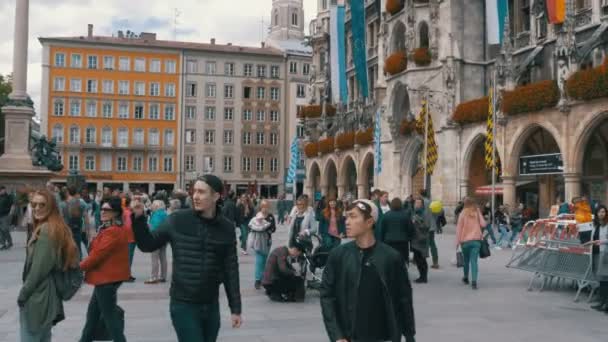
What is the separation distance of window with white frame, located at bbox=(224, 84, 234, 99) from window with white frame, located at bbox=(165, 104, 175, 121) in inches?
234

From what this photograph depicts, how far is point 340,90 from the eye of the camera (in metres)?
39.1

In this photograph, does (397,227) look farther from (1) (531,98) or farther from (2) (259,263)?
(1) (531,98)

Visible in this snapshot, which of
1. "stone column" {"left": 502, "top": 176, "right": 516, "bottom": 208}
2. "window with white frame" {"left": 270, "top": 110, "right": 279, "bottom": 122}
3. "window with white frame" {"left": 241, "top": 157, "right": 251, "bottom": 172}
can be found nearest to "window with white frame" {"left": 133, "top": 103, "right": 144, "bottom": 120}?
"window with white frame" {"left": 241, "top": 157, "right": 251, "bottom": 172}

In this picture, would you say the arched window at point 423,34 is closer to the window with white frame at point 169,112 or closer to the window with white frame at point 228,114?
the window with white frame at point 228,114

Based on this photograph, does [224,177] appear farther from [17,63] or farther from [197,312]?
[197,312]

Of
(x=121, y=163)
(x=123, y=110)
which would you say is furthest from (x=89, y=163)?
(x=123, y=110)

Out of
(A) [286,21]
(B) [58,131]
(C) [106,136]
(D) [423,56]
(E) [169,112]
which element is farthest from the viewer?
(A) [286,21]

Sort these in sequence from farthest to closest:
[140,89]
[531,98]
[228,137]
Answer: [228,137]
[140,89]
[531,98]

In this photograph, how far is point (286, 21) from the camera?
93.7 meters

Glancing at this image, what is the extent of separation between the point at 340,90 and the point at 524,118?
12781 millimetres

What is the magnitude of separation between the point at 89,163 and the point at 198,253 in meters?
71.0

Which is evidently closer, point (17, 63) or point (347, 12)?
point (17, 63)

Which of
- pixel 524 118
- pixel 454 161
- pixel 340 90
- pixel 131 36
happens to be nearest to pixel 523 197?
pixel 454 161

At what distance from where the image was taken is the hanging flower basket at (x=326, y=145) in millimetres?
51812
